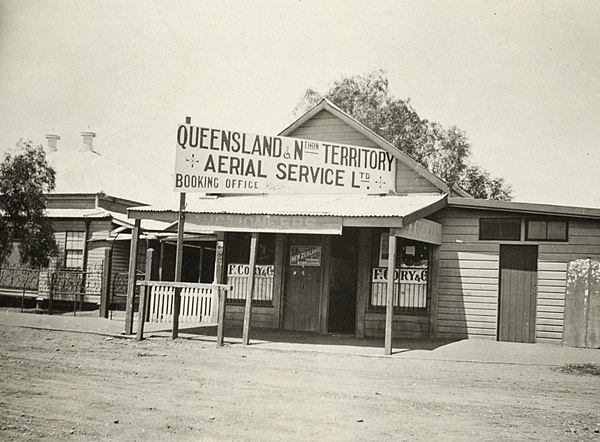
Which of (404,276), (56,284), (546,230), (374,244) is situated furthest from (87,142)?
(546,230)

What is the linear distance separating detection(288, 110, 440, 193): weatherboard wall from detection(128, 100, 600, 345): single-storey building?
0.16 feet

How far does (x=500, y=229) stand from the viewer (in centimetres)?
1460

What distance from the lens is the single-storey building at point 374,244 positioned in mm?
13523

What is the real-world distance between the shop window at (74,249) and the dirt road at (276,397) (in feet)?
38.9

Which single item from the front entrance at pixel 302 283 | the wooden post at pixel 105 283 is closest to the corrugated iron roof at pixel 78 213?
the wooden post at pixel 105 283

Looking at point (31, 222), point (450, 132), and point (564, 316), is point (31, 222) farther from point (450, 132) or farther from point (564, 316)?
point (450, 132)

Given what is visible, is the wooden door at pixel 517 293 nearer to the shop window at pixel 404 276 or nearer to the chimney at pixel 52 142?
the shop window at pixel 404 276

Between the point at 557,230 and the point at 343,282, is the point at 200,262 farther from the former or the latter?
the point at 557,230

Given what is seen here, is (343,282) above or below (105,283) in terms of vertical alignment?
above

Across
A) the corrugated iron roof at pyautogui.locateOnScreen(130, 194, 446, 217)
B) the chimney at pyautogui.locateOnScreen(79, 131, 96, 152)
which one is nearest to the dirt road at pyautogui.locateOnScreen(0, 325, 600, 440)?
the corrugated iron roof at pyautogui.locateOnScreen(130, 194, 446, 217)

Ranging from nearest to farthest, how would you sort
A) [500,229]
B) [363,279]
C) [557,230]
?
[557,230] → [500,229] → [363,279]

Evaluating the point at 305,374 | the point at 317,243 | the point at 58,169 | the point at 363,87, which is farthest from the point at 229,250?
the point at 363,87

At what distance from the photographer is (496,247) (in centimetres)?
1456

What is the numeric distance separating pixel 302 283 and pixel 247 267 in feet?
4.72
